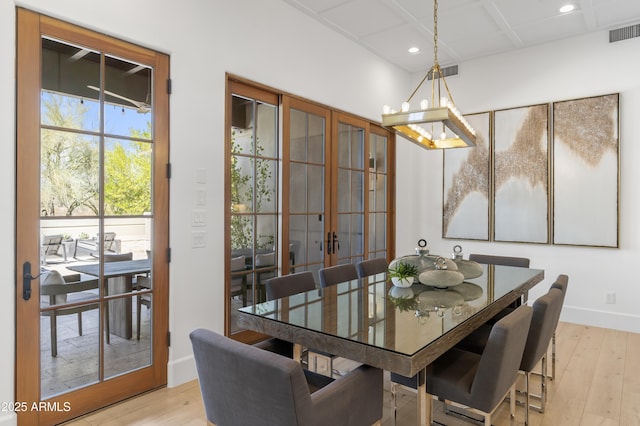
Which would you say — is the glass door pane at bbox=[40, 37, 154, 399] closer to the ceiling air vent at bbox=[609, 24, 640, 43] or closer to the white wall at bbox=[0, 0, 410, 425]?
the white wall at bbox=[0, 0, 410, 425]

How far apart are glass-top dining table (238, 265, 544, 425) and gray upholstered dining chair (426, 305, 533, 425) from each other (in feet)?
0.32

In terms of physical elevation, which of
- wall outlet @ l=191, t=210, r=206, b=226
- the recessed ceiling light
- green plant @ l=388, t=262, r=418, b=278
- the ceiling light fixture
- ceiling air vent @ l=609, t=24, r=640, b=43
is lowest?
green plant @ l=388, t=262, r=418, b=278

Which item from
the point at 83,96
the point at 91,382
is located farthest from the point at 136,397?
the point at 83,96

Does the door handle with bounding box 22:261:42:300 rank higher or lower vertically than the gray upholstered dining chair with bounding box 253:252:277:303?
higher

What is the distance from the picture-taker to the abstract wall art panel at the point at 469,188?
5.46 m

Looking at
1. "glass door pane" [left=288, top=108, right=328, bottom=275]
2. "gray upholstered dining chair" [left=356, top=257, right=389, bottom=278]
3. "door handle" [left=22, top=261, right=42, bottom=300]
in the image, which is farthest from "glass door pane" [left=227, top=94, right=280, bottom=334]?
"door handle" [left=22, top=261, right=42, bottom=300]

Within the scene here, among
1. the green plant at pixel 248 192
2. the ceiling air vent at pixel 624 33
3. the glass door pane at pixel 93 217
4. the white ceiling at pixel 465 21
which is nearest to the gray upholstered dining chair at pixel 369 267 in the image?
the green plant at pixel 248 192

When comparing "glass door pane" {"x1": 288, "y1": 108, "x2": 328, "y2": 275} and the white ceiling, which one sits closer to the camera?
the white ceiling

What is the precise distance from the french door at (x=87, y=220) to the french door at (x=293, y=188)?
0.72m

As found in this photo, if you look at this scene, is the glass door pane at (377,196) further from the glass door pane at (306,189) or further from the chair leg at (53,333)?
the chair leg at (53,333)

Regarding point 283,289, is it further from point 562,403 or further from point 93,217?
point 562,403

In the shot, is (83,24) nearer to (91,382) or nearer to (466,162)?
(91,382)

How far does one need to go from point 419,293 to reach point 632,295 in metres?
3.49

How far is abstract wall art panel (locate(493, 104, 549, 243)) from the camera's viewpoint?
198 inches
